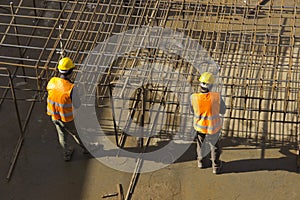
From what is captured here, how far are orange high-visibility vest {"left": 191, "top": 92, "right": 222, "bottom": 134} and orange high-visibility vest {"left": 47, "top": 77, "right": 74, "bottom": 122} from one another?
1956 millimetres

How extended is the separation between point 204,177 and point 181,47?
311 cm

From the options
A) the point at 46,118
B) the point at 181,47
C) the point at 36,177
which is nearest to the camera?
the point at 36,177

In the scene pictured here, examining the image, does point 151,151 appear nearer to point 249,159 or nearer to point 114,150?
point 114,150

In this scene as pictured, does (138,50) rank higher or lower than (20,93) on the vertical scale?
higher

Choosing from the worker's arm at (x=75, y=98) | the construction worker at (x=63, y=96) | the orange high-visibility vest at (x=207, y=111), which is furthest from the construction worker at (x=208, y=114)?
the construction worker at (x=63, y=96)

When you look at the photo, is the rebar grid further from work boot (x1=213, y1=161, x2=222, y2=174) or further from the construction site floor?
work boot (x1=213, y1=161, x2=222, y2=174)

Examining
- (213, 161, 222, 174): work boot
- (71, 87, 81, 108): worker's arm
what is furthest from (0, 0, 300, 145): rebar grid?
(213, 161, 222, 174): work boot

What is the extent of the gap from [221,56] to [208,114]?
303 centimetres

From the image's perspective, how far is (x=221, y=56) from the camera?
11.6m

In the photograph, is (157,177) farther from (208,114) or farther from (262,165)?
(262,165)

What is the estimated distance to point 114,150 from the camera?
9891 mm

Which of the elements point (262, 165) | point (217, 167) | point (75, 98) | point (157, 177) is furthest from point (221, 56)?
point (75, 98)

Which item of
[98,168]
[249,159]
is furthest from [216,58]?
[98,168]

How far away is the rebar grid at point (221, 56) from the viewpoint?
10008 millimetres
